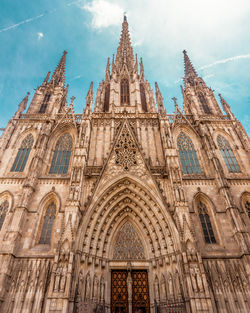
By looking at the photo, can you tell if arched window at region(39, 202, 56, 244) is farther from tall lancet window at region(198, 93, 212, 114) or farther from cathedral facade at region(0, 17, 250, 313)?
tall lancet window at region(198, 93, 212, 114)

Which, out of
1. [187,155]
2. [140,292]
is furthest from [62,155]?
[140,292]

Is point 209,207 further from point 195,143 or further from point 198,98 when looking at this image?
point 198,98

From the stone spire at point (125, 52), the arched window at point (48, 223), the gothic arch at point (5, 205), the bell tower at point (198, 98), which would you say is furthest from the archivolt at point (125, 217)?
the stone spire at point (125, 52)

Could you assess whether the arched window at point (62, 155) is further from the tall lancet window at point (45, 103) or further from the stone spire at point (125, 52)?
the stone spire at point (125, 52)

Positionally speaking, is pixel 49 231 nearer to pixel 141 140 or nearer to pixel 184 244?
pixel 184 244

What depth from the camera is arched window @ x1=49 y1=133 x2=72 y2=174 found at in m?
17.0

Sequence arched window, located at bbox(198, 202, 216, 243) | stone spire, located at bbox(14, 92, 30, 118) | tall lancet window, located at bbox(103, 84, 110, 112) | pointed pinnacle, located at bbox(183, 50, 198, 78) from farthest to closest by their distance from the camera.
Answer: pointed pinnacle, located at bbox(183, 50, 198, 78) < tall lancet window, located at bbox(103, 84, 110, 112) < stone spire, located at bbox(14, 92, 30, 118) < arched window, located at bbox(198, 202, 216, 243)

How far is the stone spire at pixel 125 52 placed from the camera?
28.4m

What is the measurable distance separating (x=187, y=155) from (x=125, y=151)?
5927mm

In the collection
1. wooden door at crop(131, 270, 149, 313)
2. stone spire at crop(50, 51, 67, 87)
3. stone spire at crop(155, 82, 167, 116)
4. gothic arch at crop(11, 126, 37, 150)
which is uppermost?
stone spire at crop(50, 51, 67, 87)

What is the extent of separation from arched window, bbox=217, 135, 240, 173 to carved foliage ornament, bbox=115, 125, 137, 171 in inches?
332

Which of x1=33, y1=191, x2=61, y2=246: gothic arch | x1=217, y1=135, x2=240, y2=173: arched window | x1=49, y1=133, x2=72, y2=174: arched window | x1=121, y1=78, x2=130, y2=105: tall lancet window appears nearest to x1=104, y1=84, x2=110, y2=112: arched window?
x1=121, y1=78, x2=130, y2=105: tall lancet window

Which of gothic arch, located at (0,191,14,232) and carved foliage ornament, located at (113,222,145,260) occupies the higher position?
gothic arch, located at (0,191,14,232)

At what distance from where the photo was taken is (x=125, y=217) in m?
14.6
